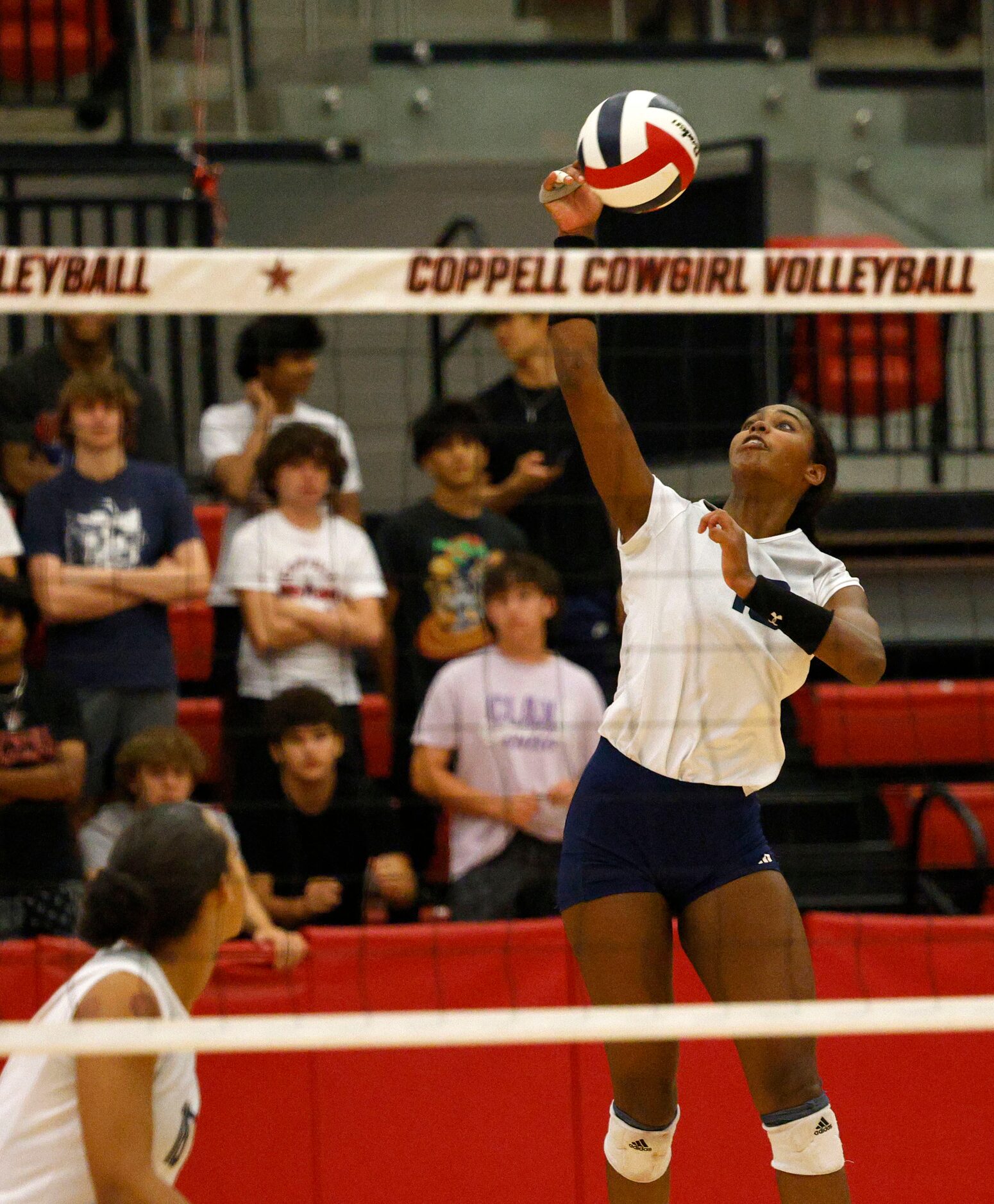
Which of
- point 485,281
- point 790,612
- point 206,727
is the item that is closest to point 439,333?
point 206,727

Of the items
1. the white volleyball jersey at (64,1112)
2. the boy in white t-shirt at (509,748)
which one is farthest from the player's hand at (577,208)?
the boy in white t-shirt at (509,748)

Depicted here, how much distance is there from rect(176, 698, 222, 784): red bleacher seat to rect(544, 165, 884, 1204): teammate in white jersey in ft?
9.43

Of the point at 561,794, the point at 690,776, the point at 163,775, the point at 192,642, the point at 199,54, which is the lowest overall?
the point at 561,794

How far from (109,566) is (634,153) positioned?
2736 mm

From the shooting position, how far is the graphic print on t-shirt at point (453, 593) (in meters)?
6.13

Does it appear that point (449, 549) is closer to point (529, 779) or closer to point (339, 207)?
point (529, 779)

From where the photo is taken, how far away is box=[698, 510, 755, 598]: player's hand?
328cm

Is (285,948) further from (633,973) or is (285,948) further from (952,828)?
(952,828)

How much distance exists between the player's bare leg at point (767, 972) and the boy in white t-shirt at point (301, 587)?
7.84 feet

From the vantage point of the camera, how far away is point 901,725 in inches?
268

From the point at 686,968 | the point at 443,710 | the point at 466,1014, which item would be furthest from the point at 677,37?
the point at 466,1014

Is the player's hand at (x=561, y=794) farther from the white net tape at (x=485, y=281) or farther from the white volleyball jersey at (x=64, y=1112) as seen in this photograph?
the white volleyball jersey at (x=64, y=1112)

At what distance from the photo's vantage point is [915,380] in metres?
8.13

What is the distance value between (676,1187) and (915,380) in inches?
181
